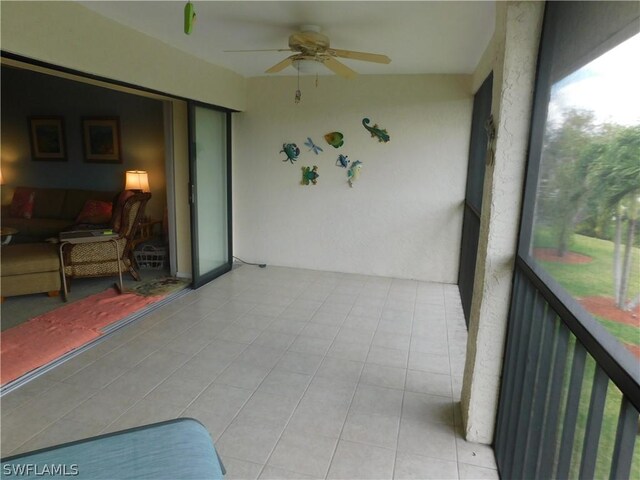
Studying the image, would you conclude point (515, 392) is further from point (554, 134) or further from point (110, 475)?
point (110, 475)

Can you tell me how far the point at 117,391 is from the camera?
7.84 feet

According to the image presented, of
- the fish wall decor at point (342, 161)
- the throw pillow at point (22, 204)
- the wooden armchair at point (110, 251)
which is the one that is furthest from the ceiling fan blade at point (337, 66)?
the throw pillow at point (22, 204)

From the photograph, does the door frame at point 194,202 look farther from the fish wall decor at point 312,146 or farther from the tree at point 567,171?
the tree at point 567,171

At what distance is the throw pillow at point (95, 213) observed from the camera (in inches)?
201

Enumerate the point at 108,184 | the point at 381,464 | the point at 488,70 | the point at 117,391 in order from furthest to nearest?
the point at 108,184, the point at 488,70, the point at 117,391, the point at 381,464

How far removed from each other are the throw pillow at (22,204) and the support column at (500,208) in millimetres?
6101

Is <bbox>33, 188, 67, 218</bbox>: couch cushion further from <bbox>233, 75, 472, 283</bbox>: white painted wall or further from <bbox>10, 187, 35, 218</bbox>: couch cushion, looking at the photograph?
<bbox>233, 75, 472, 283</bbox>: white painted wall

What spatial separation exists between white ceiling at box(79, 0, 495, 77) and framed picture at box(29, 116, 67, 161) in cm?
337

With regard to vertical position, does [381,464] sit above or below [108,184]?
below

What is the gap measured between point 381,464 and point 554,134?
5.41ft

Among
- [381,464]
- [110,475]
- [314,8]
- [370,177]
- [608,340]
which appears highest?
[314,8]

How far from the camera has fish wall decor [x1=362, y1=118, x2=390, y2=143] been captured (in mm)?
4566

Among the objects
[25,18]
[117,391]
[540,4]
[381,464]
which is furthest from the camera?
[117,391]

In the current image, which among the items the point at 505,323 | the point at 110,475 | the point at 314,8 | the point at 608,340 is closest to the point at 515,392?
the point at 505,323
